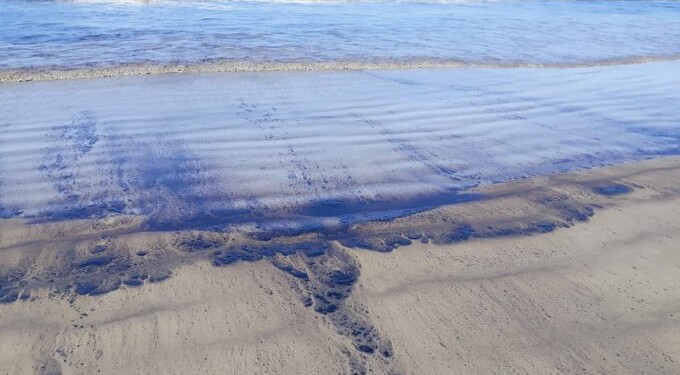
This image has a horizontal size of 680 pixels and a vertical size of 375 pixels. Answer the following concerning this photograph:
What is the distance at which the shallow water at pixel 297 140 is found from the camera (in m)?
5.08

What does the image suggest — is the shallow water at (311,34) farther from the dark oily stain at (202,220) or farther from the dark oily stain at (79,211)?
the dark oily stain at (202,220)

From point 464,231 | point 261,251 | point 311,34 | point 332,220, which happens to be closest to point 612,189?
point 464,231

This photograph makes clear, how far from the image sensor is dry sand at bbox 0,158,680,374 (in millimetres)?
3156

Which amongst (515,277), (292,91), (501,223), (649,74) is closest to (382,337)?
(515,277)

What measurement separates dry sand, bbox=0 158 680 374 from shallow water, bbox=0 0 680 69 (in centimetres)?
763

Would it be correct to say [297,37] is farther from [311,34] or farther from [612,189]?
[612,189]

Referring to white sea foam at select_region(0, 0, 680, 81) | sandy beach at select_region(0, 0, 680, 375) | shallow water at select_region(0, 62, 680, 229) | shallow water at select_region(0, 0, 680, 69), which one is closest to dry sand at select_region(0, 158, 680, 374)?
sandy beach at select_region(0, 0, 680, 375)

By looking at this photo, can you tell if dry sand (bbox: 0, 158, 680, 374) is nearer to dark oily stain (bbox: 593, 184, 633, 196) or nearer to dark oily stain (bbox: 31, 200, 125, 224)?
dark oily stain (bbox: 31, 200, 125, 224)

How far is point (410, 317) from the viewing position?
3.55 m

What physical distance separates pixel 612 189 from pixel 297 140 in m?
3.44

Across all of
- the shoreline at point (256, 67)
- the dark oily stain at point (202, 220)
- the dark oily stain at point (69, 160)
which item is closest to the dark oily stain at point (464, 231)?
the dark oily stain at point (202, 220)

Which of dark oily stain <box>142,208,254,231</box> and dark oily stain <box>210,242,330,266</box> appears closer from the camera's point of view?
dark oily stain <box>210,242,330,266</box>

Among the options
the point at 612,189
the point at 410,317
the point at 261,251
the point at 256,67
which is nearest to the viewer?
the point at 410,317

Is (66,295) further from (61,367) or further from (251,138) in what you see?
(251,138)
